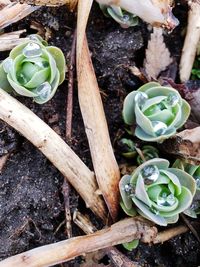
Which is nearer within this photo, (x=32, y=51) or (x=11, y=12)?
(x=32, y=51)

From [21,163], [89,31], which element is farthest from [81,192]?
[89,31]

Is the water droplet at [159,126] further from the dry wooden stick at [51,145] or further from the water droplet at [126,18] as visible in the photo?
the water droplet at [126,18]

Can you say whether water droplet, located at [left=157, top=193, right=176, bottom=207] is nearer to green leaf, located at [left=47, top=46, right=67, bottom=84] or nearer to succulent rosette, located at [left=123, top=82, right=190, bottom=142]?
succulent rosette, located at [left=123, top=82, right=190, bottom=142]

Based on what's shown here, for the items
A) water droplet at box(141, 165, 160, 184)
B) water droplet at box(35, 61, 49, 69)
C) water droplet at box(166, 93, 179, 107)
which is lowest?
water droplet at box(141, 165, 160, 184)

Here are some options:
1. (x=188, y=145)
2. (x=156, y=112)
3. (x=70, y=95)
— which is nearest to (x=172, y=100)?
(x=156, y=112)

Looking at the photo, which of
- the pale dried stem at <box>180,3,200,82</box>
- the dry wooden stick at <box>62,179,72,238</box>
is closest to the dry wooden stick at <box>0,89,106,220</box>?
the dry wooden stick at <box>62,179,72,238</box>

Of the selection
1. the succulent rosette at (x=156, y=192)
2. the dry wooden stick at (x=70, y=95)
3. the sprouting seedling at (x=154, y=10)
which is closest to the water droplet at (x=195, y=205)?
the succulent rosette at (x=156, y=192)

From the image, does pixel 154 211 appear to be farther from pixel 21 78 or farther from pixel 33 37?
pixel 33 37
